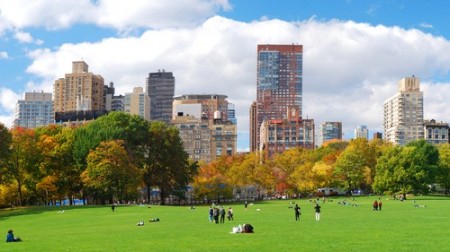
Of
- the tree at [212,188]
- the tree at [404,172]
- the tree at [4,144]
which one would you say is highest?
the tree at [4,144]

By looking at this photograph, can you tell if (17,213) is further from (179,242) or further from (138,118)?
(179,242)

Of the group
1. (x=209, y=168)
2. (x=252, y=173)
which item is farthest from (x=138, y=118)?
(x=209, y=168)

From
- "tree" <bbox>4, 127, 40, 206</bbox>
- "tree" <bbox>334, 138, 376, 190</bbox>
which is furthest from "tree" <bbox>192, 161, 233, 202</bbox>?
"tree" <bbox>4, 127, 40, 206</bbox>

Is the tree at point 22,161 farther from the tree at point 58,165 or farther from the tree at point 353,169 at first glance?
the tree at point 353,169

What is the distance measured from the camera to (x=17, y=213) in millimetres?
86375

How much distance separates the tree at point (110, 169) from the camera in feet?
320

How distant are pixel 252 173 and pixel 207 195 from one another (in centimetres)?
1805

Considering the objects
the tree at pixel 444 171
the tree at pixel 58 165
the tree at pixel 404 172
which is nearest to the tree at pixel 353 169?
the tree at pixel 444 171

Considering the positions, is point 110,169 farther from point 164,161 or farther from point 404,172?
point 404,172

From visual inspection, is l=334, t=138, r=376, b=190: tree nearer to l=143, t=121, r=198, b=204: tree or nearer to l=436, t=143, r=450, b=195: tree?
l=436, t=143, r=450, b=195: tree

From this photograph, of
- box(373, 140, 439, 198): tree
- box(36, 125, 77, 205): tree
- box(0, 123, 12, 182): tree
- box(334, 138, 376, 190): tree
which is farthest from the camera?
box(334, 138, 376, 190): tree

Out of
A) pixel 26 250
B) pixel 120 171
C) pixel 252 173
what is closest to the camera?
pixel 26 250

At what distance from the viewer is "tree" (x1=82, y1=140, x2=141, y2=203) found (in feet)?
320

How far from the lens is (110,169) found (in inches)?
3836
